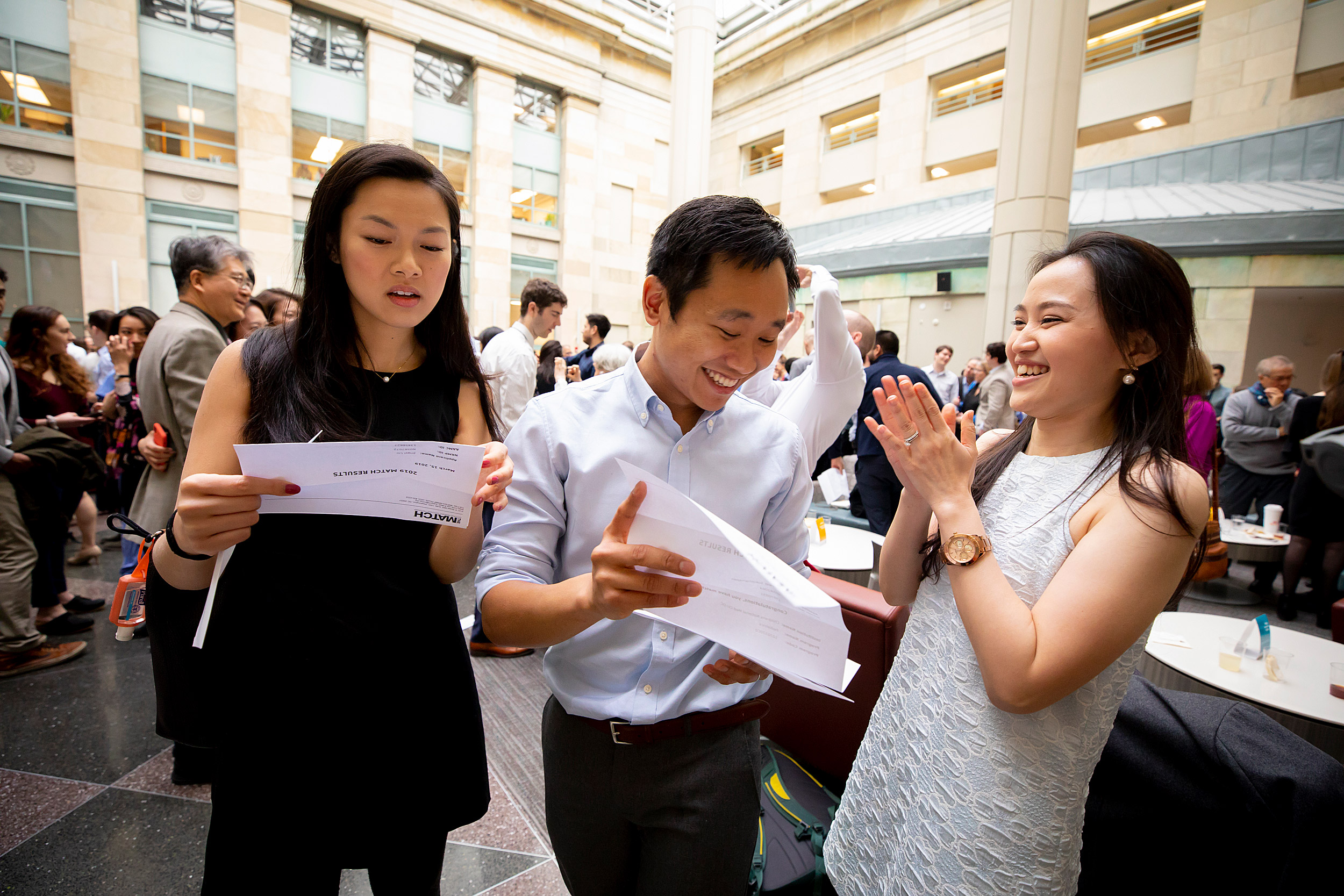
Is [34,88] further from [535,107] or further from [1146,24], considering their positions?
[1146,24]

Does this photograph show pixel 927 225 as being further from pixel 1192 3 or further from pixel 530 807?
pixel 530 807

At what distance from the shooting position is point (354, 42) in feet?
45.8

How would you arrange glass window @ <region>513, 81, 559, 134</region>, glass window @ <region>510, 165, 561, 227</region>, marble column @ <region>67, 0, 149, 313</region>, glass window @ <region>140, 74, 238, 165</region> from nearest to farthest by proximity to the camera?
marble column @ <region>67, 0, 149, 313</region> < glass window @ <region>140, 74, 238, 165</region> < glass window @ <region>513, 81, 559, 134</region> < glass window @ <region>510, 165, 561, 227</region>

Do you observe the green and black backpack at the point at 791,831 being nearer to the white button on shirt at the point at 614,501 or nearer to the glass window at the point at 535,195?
the white button on shirt at the point at 614,501

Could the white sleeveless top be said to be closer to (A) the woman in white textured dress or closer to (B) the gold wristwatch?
(A) the woman in white textured dress

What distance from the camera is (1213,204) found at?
30.4ft

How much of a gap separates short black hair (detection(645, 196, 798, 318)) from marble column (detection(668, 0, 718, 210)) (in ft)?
42.2

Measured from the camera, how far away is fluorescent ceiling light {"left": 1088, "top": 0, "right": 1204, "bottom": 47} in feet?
35.0

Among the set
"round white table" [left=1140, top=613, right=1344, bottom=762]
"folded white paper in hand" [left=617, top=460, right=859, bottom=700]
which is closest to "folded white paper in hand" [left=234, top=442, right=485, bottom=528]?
"folded white paper in hand" [left=617, top=460, right=859, bottom=700]

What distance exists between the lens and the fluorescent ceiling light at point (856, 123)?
15.9 m

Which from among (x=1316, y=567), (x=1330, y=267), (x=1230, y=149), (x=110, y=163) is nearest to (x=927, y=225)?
Answer: (x=1230, y=149)

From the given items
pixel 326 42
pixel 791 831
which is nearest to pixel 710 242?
pixel 791 831

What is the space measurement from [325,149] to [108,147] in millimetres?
3850

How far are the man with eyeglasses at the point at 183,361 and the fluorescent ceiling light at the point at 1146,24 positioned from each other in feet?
49.5
